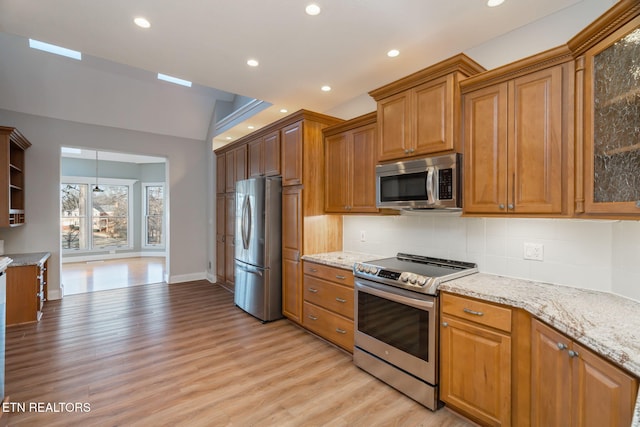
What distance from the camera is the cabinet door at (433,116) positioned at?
2.31 metres

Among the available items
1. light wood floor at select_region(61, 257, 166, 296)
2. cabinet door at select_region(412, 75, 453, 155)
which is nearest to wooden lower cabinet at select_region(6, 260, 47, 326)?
light wood floor at select_region(61, 257, 166, 296)

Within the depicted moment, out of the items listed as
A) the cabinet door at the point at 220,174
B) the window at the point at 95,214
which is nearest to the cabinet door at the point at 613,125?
the cabinet door at the point at 220,174

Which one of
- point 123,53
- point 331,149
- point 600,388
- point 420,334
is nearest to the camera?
point 600,388

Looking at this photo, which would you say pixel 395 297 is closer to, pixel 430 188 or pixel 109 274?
pixel 430 188

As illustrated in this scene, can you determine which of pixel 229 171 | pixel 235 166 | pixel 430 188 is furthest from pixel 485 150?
pixel 229 171

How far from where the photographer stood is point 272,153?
4066mm

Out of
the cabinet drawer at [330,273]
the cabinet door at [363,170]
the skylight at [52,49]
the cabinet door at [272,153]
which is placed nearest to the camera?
the cabinet drawer at [330,273]

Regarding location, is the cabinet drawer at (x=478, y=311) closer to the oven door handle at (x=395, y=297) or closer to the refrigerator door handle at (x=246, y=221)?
the oven door handle at (x=395, y=297)

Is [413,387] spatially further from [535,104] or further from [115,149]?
[115,149]

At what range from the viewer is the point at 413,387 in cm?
225

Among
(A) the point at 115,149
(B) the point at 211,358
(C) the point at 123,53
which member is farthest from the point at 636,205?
(A) the point at 115,149

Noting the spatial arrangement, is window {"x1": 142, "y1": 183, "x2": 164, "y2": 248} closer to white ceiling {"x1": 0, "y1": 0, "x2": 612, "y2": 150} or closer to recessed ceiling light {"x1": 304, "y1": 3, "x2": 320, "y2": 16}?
white ceiling {"x1": 0, "y1": 0, "x2": 612, "y2": 150}

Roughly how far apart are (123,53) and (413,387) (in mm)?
3978

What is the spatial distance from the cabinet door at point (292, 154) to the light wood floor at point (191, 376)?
73.4 inches
